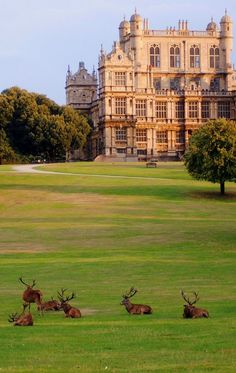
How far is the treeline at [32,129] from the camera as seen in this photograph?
422 feet

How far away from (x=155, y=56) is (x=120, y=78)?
524 inches

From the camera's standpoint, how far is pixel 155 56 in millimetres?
152375

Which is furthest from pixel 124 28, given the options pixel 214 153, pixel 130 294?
pixel 130 294

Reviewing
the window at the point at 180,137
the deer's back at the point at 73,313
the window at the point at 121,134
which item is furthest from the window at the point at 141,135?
the deer's back at the point at 73,313

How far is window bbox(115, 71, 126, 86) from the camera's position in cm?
14050

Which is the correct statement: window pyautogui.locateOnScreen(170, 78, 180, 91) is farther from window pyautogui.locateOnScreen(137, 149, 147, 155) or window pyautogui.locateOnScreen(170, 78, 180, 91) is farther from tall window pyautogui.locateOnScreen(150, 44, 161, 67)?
window pyautogui.locateOnScreen(137, 149, 147, 155)

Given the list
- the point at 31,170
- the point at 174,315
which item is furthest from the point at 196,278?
the point at 31,170

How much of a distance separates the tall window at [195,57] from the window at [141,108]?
14.5 m

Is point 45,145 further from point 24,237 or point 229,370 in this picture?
point 229,370

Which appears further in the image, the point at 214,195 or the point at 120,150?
the point at 120,150

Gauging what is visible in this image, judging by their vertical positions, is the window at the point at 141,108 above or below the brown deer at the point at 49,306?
above

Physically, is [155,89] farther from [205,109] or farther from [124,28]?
[124,28]

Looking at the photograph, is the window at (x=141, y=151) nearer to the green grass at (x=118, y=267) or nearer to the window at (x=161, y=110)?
the window at (x=161, y=110)

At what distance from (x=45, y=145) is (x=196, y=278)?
9892 cm
